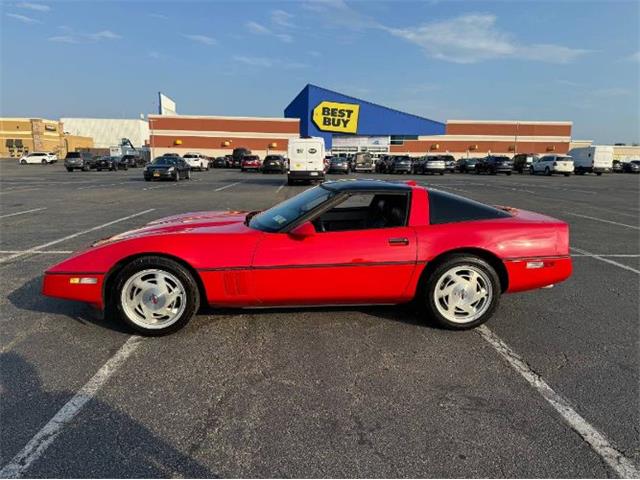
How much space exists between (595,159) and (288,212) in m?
41.4

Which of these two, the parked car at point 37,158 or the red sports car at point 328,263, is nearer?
the red sports car at point 328,263

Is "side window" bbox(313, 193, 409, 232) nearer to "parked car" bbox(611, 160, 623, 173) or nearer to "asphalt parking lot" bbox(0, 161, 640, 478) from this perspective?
"asphalt parking lot" bbox(0, 161, 640, 478)

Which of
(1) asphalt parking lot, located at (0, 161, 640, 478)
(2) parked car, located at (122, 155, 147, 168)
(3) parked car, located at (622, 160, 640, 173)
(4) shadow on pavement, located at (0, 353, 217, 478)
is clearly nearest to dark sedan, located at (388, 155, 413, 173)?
(3) parked car, located at (622, 160, 640, 173)

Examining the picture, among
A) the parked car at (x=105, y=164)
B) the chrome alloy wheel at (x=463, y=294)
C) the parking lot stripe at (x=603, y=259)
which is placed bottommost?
the parking lot stripe at (x=603, y=259)

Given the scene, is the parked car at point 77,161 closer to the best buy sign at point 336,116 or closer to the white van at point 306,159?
the best buy sign at point 336,116

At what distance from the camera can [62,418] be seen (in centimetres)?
249

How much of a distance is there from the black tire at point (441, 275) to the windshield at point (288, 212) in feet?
3.88

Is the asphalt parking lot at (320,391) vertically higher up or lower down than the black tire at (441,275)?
lower down

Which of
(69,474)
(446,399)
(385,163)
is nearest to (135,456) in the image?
(69,474)

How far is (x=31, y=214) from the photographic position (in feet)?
34.3

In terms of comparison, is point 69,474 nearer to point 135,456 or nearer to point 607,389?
point 135,456

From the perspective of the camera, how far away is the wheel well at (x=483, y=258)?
3.76m

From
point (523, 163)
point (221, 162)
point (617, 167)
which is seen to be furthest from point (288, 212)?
point (617, 167)

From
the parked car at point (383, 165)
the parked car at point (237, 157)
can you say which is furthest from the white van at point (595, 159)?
the parked car at point (237, 157)
